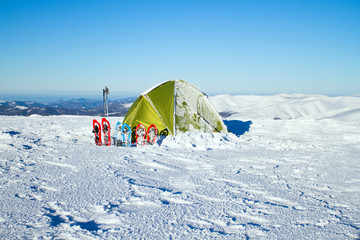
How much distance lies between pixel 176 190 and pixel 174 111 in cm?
535

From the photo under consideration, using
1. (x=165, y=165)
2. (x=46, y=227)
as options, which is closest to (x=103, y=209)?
(x=46, y=227)

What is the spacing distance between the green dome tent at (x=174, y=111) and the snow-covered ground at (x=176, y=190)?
1037 mm

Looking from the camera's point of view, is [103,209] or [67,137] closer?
[103,209]

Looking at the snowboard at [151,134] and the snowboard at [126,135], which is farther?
the snowboard at [151,134]

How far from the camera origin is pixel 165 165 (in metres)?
6.07

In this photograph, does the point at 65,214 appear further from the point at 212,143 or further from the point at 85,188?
the point at 212,143

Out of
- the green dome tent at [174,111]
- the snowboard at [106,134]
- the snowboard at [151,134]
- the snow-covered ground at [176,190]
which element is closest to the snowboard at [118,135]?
the snowboard at [106,134]

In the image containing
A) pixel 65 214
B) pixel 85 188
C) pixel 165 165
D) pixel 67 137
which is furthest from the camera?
pixel 67 137

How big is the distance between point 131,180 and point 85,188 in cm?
97

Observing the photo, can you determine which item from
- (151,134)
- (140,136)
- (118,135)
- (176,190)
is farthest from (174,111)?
(176,190)

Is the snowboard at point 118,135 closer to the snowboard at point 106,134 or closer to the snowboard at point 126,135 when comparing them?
the snowboard at point 126,135

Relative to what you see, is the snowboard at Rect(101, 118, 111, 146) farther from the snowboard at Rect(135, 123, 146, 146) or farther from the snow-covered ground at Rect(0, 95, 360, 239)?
the snowboard at Rect(135, 123, 146, 146)

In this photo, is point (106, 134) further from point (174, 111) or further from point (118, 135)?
point (174, 111)

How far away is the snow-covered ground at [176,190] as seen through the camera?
10.0 feet
